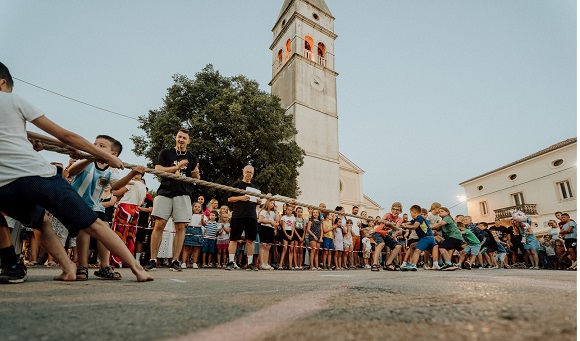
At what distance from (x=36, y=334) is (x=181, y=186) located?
3.89 meters

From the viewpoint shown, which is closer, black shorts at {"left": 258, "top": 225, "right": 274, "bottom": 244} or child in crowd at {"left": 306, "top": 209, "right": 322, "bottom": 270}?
black shorts at {"left": 258, "top": 225, "right": 274, "bottom": 244}

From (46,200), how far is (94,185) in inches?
49.4

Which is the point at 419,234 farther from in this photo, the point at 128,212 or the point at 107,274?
the point at 107,274

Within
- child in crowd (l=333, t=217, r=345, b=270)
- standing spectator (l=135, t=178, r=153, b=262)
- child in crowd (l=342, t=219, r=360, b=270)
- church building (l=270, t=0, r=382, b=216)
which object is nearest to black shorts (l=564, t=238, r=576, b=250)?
child in crowd (l=342, t=219, r=360, b=270)

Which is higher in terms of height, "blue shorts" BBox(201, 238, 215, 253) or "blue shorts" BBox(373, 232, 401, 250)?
"blue shorts" BBox(373, 232, 401, 250)

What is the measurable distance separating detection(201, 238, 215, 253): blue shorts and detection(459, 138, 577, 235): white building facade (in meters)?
31.0

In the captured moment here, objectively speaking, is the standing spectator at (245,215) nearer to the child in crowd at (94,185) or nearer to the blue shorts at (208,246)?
the blue shorts at (208,246)

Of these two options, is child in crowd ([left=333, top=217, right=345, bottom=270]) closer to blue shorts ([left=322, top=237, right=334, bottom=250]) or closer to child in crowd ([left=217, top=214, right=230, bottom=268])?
blue shorts ([left=322, top=237, right=334, bottom=250])

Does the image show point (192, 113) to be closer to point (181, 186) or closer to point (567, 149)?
point (181, 186)

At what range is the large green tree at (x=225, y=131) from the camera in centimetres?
1691

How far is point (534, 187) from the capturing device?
31891 millimetres

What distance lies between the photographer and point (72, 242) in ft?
19.4

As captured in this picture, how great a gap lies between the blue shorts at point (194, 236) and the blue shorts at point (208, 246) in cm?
39

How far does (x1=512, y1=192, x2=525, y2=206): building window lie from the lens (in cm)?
3283
